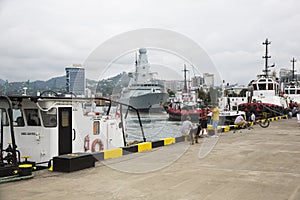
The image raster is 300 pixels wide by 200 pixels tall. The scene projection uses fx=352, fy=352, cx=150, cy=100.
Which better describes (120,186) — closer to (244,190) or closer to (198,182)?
(198,182)

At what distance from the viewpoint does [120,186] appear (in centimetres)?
721

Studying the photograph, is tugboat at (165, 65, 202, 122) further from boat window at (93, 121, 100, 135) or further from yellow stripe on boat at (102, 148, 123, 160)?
yellow stripe on boat at (102, 148, 123, 160)

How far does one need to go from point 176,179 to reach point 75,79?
4295 millimetres

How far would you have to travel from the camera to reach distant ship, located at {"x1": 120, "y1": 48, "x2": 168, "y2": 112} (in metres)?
11.2

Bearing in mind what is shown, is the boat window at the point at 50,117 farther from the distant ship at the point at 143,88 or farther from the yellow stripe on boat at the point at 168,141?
the yellow stripe on boat at the point at 168,141

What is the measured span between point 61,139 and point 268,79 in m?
38.8

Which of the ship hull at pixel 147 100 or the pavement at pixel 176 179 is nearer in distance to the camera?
the pavement at pixel 176 179

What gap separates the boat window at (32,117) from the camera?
977cm

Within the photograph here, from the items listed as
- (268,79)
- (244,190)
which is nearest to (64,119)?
(244,190)

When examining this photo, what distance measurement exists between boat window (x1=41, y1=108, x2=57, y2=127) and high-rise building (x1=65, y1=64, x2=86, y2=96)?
0.95 m

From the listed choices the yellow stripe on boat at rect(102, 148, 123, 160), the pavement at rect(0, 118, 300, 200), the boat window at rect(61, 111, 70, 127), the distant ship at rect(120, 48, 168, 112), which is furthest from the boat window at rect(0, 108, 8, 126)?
the distant ship at rect(120, 48, 168, 112)

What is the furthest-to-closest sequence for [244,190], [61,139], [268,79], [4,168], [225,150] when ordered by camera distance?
[268,79] → [225,150] → [61,139] → [4,168] → [244,190]

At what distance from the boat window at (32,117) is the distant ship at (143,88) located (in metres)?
3.37

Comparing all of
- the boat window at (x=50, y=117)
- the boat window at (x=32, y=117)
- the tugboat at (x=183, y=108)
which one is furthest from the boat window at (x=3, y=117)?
the tugboat at (x=183, y=108)
